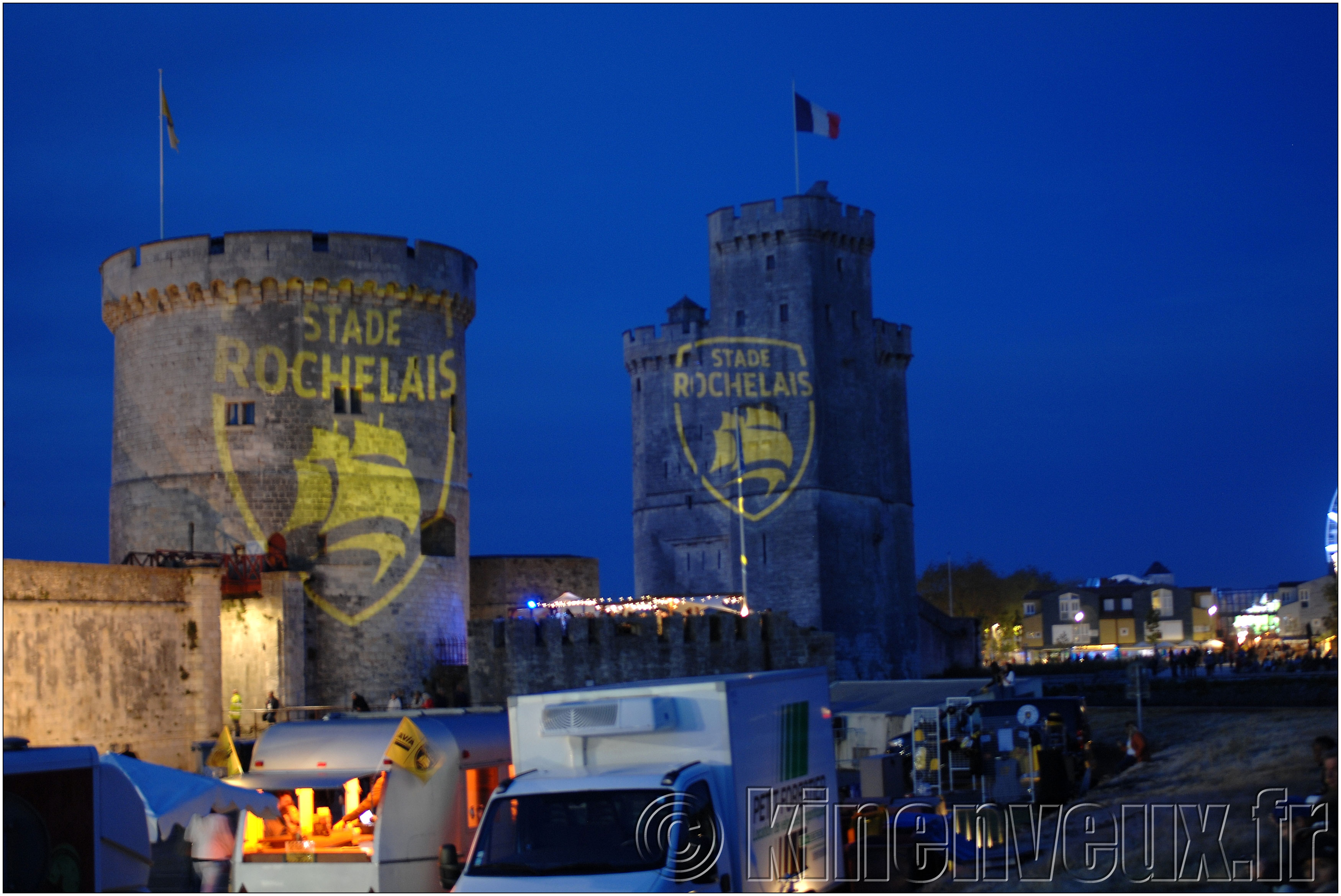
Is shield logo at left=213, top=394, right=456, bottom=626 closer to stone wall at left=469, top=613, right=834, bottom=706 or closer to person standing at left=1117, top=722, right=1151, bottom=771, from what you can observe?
stone wall at left=469, top=613, right=834, bottom=706

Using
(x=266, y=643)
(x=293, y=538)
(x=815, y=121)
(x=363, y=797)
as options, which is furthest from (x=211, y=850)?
(x=815, y=121)

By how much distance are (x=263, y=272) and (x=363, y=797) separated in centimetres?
1870

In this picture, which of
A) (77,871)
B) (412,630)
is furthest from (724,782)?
(412,630)

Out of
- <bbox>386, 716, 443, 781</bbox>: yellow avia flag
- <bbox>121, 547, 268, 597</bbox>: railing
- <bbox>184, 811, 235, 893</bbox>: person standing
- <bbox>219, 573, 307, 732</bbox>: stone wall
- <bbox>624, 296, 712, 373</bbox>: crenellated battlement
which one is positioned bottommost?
<bbox>184, 811, 235, 893</bbox>: person standing

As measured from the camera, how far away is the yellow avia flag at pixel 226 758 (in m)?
17.5

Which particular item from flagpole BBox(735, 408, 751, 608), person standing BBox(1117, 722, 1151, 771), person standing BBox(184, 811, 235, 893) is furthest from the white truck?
flagpole BBox(735, 408, 751, 608)

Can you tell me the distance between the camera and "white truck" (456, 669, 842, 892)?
34.4 feet

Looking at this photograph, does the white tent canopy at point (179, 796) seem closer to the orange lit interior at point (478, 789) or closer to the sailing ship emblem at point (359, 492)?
the orange lit interior at point (478, 789)

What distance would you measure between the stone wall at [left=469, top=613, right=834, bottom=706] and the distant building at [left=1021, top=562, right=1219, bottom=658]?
2549 inches

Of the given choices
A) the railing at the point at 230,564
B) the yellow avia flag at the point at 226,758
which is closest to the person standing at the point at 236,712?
the railing at the point at 230,564

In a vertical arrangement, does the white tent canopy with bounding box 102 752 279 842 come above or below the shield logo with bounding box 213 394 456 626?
below

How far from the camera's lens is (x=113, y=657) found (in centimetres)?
2633

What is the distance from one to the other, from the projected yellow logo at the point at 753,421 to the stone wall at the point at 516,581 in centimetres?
1493

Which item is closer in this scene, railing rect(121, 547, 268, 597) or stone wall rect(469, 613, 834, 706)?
railing rect(121, 547, 268, 597)
